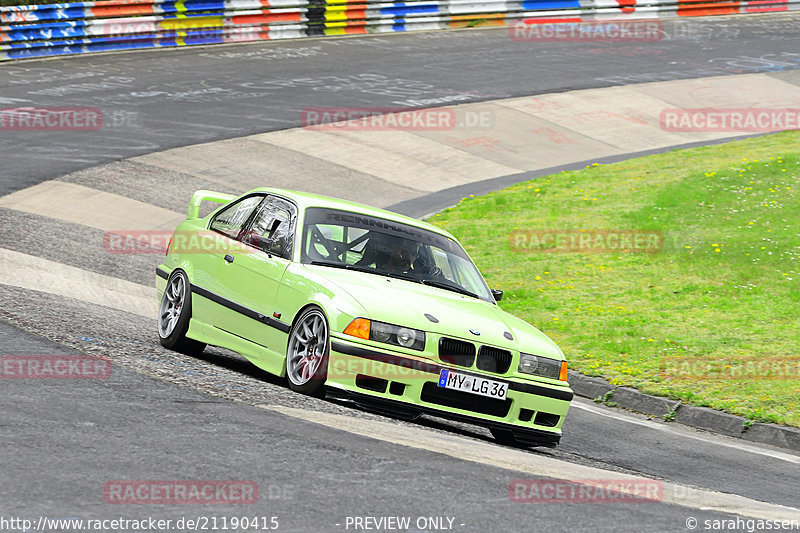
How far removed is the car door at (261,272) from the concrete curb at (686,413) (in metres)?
3.69

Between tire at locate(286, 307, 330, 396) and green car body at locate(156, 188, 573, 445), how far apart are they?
1 cm

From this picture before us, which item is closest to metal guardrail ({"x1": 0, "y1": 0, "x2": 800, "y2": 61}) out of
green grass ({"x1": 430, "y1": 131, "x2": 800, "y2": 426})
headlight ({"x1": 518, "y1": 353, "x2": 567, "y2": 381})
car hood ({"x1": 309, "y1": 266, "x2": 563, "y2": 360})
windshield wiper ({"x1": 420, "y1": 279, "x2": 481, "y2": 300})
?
green grass ({"x1": 430, "y1": 131, "x2": 800, "y2": 426})

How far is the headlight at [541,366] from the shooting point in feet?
26.3

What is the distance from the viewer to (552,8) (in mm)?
35656

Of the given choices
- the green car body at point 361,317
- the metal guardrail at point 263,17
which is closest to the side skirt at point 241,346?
the green car body at point 361,317

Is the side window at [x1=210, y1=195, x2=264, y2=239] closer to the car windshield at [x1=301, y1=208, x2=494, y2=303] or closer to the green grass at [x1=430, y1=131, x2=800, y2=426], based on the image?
the car windshield at [x1=301, y1=208, x2=494, y2=303]

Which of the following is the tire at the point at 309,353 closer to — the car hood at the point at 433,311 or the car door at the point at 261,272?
the car door at the point at 261,272

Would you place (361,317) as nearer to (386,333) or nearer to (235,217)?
(386,333)

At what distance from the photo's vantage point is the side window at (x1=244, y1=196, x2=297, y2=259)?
29.2 ft

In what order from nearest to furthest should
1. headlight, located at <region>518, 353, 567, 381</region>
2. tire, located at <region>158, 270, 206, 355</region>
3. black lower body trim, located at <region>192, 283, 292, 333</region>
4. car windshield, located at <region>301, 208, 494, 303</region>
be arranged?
1. headlight, located at <region>518, 353, 567, 381</region>
2. black lower body trim, located at <region>192, 283, 292, 333</region>
3. car windshield, located at <region>301, 208, 494, 303</region>
4. tire, located at <region>158, 270, 206, 355</region>

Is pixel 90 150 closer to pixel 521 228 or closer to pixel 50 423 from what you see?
pixel 521 228

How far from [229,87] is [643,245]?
504 inches

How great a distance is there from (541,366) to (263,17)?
2515 cm

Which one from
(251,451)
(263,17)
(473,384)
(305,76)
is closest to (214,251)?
(473,384)
